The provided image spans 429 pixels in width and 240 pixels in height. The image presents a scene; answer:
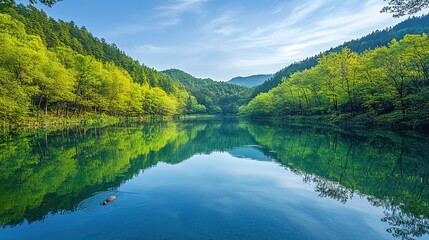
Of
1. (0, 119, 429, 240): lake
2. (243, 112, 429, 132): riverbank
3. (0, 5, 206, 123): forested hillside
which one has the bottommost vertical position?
(243, 112, 429, 132): riverbank

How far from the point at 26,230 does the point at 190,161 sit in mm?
A: 9250

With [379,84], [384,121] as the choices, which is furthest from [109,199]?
[379,84]

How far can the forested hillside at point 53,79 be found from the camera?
2788cm

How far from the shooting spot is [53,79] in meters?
34.7

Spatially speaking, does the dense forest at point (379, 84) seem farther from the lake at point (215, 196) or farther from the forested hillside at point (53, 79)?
the forested hillside at point (53, 79)

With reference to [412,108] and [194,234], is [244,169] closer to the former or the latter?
[194,234]

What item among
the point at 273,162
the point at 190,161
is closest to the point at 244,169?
the point at 273,162

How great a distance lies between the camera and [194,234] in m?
5.56

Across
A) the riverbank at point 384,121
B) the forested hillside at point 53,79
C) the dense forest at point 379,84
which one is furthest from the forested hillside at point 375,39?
the riverbank at point 384,121

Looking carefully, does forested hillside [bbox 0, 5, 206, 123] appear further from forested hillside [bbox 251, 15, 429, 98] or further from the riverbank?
forested hillside [bbox 251, 15, 429, 98]

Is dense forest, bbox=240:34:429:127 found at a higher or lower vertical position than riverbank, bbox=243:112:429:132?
higher

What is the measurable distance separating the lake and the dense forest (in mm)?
14748

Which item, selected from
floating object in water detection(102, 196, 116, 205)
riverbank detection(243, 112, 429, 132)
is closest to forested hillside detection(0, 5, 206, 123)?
floating object in water detection(102, 196, 116, 205)

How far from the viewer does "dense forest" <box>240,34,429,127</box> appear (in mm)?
25422
